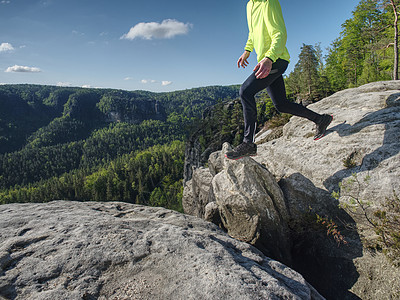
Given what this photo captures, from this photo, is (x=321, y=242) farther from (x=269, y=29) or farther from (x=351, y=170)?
(x=269, y=29)

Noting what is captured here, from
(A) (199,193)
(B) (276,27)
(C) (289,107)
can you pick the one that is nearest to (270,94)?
(C) (289,107)

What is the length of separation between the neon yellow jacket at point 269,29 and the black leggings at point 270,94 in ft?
1.05

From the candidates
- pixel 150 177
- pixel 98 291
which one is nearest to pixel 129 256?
pixel 98 291

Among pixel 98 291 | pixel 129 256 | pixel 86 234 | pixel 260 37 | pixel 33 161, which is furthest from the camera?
pixel 33 161

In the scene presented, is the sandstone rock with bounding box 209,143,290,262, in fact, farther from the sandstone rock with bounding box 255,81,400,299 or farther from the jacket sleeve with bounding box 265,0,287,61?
the jacket sleeve with bounding box 265,0,287,61

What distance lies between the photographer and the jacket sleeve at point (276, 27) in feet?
12.8

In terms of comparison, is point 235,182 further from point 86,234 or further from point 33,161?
point 33,161

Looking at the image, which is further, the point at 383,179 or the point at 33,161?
the point at 33,161

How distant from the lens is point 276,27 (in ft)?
13.2

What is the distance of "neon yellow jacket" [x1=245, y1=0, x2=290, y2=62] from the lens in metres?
3.91

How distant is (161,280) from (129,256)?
675mm

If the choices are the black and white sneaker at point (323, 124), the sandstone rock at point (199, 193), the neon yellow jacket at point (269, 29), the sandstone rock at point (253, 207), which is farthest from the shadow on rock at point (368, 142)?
the sandstone rock at point (199, 193)

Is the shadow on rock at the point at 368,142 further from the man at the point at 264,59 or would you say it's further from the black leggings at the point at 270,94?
the man at the point at 264,59

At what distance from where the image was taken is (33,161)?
16625 cm
